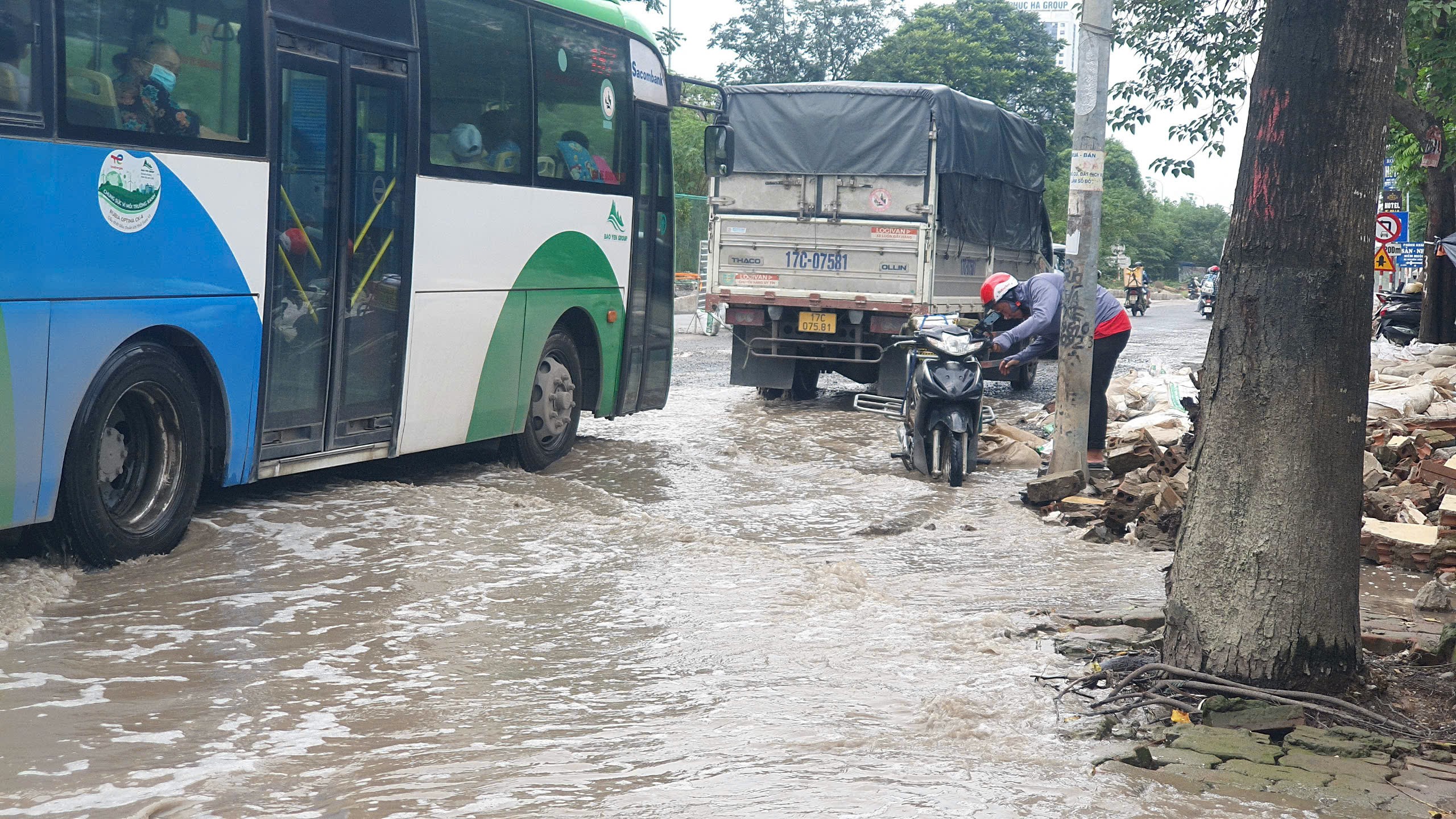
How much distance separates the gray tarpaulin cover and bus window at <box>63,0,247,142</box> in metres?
8.88

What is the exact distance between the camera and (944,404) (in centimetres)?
1066

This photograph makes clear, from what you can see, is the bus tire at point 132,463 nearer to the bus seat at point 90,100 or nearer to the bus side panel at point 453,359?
the bus seat at point 90,100

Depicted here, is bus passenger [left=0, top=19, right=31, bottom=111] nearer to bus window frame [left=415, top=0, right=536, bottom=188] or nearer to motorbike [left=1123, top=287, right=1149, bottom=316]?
bus window frame [left=415, top=0, right=536, bottom=188]

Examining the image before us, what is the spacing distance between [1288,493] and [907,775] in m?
1.72

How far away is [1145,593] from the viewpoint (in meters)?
7.02

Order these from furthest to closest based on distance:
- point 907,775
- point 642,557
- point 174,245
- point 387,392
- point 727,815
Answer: point 387,392
point 642,557
point 174,245
point 907,775
point 727,815

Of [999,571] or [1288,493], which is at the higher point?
[1288,493]

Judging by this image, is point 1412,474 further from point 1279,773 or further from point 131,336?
point 131,336

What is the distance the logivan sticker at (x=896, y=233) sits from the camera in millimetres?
14984

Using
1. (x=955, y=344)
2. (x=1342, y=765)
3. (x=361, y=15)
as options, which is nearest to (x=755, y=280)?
(x=955, y=344)

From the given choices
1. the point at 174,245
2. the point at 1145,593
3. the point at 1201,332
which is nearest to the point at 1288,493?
the point at 1145,593

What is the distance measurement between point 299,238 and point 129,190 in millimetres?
1306

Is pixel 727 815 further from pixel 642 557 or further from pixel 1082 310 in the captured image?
pixel 1082 310

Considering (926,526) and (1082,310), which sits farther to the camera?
(1082,310)
